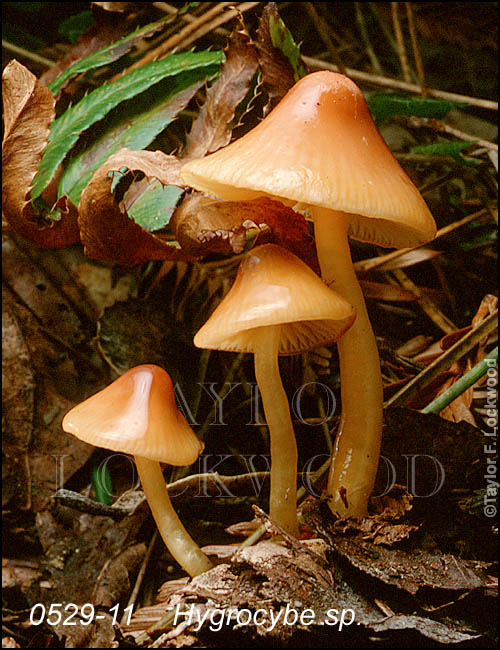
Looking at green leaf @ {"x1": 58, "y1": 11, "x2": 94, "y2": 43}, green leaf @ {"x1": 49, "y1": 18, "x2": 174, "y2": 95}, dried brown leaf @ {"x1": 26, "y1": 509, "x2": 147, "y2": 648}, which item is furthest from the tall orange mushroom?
green leaf @ {"x1": 58, "y1": 11, "x2": 94, "y2": 43}

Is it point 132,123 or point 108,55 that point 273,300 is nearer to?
point 132,123

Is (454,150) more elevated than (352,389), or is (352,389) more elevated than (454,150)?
(454,150)

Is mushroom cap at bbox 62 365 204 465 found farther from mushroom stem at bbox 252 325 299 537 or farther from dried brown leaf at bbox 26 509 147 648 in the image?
dried brown leaf at bbox 26 509 147 648

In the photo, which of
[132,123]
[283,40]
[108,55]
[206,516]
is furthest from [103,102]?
[206,516]

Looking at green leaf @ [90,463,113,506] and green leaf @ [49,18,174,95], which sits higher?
green leaf @ [49,18,174,95]

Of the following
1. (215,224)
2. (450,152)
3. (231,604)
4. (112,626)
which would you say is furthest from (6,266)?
A: (450,152)

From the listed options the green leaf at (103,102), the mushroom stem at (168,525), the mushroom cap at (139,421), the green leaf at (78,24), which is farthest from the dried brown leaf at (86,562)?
the green leaf at (78,24)

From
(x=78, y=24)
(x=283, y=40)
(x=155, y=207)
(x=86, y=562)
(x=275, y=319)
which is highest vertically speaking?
(x=78, y=24)
